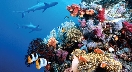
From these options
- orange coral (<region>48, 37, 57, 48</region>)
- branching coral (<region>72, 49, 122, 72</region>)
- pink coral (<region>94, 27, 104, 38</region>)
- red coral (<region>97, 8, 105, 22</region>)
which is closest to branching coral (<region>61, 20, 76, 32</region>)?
orange coral (<region>48, 37, 57, 48</region>)

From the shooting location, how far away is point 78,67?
5.03 m

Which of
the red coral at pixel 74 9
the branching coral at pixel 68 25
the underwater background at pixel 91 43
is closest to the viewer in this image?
the underwater background at pixel 91 43

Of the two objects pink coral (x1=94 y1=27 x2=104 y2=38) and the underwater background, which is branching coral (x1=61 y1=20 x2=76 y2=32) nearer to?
the underwater background

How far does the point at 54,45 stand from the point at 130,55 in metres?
2.68

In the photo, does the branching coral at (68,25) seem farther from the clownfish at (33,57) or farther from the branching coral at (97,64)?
the branching coral at (97,64)

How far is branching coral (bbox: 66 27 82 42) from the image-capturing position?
21.7ft

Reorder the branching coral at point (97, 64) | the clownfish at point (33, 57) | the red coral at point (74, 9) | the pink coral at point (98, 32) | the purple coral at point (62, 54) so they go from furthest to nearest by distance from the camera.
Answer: the red coral at point (74, 9), the purple coral at point (62, 54), the clownfish at point (33, 57), the pink coral at point (98, 32), the branching coral at point (97, 64)

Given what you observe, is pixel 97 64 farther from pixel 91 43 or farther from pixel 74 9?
pixel 74 9

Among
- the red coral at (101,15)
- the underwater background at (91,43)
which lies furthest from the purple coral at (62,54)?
the red coral at (101,15)

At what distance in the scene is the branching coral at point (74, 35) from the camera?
6602 mm

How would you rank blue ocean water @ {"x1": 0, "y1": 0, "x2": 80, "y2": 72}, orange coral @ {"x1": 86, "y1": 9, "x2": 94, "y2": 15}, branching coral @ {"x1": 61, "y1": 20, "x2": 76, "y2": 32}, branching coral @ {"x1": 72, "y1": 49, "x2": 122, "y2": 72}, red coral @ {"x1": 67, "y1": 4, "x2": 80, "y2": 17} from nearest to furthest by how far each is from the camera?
branching coral @ {"x1": 72, "y1": 49, "x2": 122, "y2": 72}, orange coral @ {"x1": 86, "y1": 9, "x2": 94, "y2": 15}, red coral @ {"x1": 67, "y1": 4, "x2": 80, "y2": 17}, branching coral @ {"x1": 61, "y1": 20, "x2": 76, "y2": 32}, blue ocean water @ {"x1": 0, "y1": 0, "x2": 80, "y2": 72}

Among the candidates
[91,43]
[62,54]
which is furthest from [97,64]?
Result: [62,54]

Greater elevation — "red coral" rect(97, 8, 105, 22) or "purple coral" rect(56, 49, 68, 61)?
"red coral" rect(97, 8, 105, 22)

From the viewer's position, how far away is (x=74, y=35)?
21.7 ft
